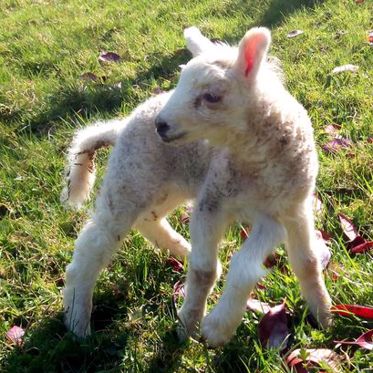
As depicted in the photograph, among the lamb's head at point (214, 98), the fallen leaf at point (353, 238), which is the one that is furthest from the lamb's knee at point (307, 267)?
the lamb's head at point (214, 98)

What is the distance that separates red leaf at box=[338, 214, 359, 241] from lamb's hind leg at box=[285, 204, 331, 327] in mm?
490

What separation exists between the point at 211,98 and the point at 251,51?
24 cm

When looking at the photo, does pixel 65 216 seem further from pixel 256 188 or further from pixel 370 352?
pixel 370 352

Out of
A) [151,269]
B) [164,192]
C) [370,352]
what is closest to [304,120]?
[164,192]

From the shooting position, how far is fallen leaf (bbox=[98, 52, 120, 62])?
20.4 ft

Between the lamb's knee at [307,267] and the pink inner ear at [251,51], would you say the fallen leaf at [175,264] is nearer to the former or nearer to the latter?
the lamb's knee at [307,267]

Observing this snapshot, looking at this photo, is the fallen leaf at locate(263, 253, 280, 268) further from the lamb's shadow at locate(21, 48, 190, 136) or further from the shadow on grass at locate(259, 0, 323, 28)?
the shadow on grass at locate(259, 0, 323, 28)

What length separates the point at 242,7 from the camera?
7062 mm

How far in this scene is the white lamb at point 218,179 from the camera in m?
2.37

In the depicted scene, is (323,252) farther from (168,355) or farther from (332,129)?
(332,129)

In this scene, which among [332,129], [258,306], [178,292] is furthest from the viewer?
[332,129]

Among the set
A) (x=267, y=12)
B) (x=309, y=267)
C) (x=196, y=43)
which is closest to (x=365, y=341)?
(x=309, y=267)

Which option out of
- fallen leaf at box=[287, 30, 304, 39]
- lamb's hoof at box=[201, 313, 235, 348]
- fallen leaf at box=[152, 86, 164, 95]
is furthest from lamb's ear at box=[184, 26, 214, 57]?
fallen leaf at box=[287, 30, 304, 39]

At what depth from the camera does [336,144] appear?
4.11 meters
